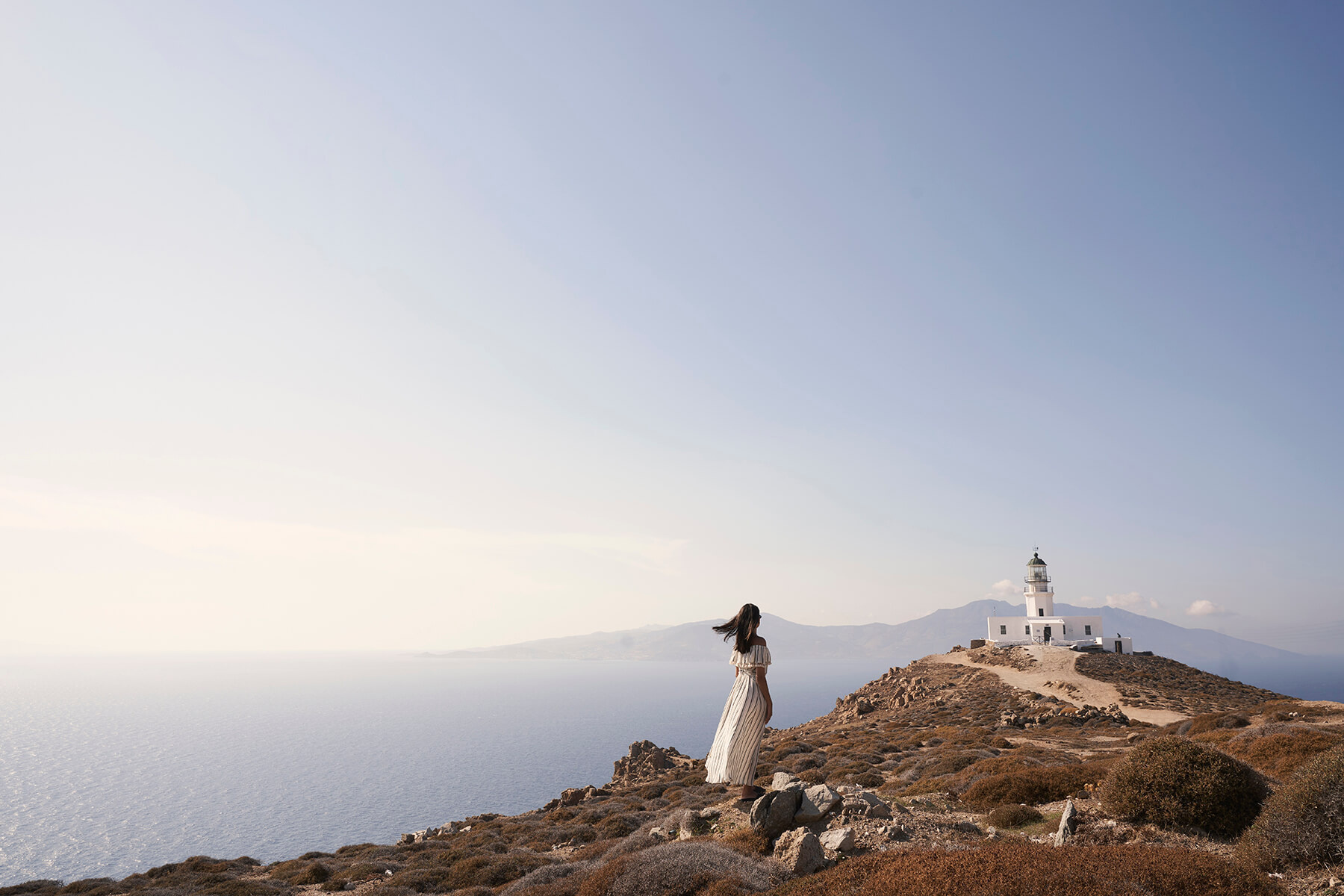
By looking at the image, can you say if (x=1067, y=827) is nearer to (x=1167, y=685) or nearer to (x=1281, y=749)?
(x=1281, y=749)

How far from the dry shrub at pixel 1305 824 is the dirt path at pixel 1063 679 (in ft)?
96.4

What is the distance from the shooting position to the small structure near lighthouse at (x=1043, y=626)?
61.2 meters

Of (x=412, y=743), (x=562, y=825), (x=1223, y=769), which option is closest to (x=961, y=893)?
(x=1223, y=769)

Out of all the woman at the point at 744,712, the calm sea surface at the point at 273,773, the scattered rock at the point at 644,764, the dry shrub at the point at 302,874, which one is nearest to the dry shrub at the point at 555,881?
the woman at the point at 744,712

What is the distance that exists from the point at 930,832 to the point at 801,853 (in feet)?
8.42

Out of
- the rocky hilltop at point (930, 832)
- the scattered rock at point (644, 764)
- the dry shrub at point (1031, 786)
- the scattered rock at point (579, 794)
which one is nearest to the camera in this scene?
the rocky hilltop at point (930, 832)

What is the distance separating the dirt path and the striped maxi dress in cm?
3126

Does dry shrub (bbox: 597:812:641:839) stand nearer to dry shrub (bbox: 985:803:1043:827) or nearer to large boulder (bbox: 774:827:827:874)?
dry shrub (bbox: 985:803:1043:827)

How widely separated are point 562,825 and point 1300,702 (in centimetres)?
3481

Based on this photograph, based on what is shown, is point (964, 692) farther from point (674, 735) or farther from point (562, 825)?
point (674, 735)

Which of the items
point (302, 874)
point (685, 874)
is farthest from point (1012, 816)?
point (302, 874)

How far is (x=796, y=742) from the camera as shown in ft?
101

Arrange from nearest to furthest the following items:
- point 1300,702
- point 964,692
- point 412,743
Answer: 1. point 1300,702
2. point 964,692
3. point 412,743

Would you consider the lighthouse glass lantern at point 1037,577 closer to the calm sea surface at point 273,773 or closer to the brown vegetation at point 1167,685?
the brown vegetation at point 1167,685
